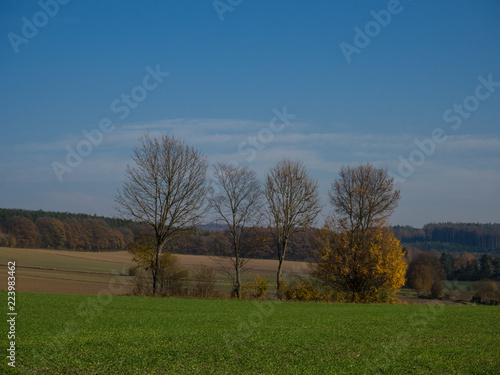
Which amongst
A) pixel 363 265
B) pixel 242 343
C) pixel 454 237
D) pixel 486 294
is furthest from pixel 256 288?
pixel 454 237

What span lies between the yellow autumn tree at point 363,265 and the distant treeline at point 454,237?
9835 cm

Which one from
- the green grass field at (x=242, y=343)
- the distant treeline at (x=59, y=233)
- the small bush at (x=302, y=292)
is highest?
the distant treeline at (x=59, y=233)

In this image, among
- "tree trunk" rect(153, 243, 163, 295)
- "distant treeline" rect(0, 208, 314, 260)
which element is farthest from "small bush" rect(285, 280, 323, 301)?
"distant treeline" rect(0, 208, 314, 260)

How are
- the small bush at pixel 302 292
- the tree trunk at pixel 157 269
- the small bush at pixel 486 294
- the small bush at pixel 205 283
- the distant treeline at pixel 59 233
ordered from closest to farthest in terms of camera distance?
the small bush at pixel 205 283 → the tree trunk at pixel 157 269 → the small bush at pixel 302 292 → the small bush at pixel 486 294 → the distant treeline at pixel 59 233

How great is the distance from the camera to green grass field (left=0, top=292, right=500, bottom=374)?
42.6 ft

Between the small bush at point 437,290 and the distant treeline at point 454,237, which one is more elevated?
the distant treeline at point 454,237

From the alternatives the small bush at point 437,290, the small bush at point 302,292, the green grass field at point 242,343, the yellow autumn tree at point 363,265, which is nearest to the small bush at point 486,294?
the small bush at point 437,290

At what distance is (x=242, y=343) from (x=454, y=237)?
148m

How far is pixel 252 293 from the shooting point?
42.6m

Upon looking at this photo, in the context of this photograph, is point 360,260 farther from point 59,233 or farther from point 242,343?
point 59,233

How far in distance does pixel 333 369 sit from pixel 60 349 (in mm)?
8295

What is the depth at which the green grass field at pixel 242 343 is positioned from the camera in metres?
13.0

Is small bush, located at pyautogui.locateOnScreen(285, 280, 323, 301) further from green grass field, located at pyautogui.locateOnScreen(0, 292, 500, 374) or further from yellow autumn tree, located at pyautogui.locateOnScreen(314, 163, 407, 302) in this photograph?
green grass field, located at pyautogui.locateOnScreen(0, 292, 500, 374)

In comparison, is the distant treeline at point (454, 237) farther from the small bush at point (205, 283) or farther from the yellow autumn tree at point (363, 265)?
the small bush at point (205, 283)
